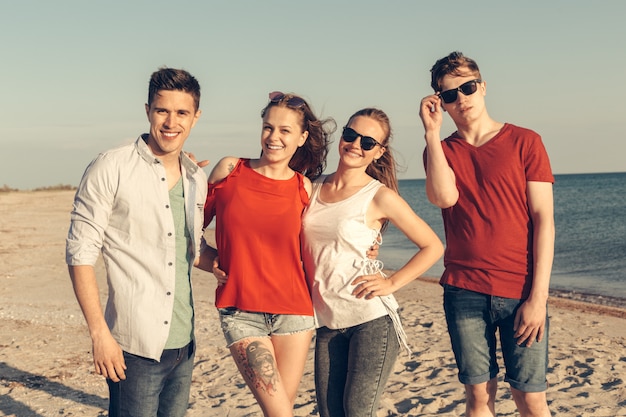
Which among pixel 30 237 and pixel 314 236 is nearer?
pixel 314 236

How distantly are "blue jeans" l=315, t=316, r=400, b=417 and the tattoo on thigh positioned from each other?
12.7 inches

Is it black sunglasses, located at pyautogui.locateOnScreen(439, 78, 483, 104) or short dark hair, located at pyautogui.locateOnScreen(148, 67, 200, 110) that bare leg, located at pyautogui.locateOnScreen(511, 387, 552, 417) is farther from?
short dark hair, located at pyautogui.locateOnScreen(148, 67, 200, 110)

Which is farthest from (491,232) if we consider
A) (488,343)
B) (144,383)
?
(144,383)

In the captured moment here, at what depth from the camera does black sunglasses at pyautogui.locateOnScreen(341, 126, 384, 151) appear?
4059 millimetres

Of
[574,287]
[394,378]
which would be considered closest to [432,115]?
[394,378]

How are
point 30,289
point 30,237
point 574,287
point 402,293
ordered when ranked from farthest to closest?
point 30,237, point 574,287, point 402,293, point 30,289

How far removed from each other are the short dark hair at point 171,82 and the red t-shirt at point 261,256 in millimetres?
689

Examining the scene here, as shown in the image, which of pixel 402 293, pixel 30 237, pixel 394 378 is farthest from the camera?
pixel 30 237

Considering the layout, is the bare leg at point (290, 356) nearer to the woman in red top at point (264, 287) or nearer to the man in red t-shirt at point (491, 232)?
the woman in red top at point (264, 287)

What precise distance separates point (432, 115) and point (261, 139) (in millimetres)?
1048

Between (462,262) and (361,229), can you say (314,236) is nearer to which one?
(361,229)

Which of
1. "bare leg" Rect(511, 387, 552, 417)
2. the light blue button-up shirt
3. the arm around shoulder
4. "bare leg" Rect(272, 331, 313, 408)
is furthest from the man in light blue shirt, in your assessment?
"bare leg" Rect(511, 387, 552, 417)

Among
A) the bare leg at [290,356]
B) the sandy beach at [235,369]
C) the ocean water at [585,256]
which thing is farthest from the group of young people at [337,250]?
the ocean water at [585,256]

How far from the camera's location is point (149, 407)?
135 inches
